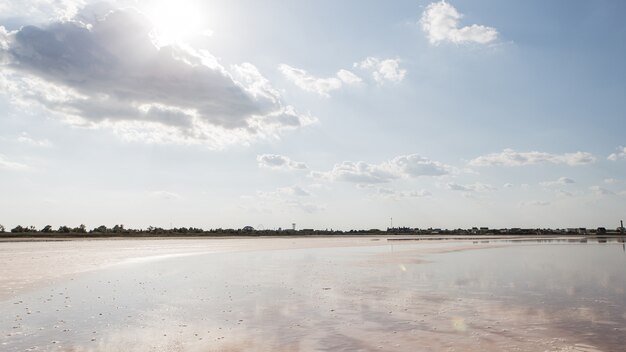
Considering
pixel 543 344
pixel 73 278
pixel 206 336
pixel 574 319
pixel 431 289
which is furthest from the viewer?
pixel 73 278

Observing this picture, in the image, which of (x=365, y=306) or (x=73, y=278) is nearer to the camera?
(x=365, y=306)

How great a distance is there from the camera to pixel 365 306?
1634 cm

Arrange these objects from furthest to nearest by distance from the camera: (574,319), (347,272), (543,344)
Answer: (347,272)
(574,319)
(543,344)

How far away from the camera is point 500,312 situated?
49.4 ft

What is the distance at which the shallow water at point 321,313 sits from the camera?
11281mm

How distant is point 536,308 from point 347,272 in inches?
550

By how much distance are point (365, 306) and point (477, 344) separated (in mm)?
5817

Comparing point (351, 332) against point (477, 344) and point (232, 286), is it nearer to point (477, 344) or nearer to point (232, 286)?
point (477, 344)

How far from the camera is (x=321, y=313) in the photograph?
49.5 ft

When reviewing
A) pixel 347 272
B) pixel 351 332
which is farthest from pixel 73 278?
pixel 351 332

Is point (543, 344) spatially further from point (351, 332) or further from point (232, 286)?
point (232, 286)

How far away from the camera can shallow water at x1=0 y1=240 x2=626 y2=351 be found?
11281mm

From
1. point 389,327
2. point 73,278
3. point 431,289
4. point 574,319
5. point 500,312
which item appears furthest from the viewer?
point 73,278

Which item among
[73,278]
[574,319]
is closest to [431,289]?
[574,319]
